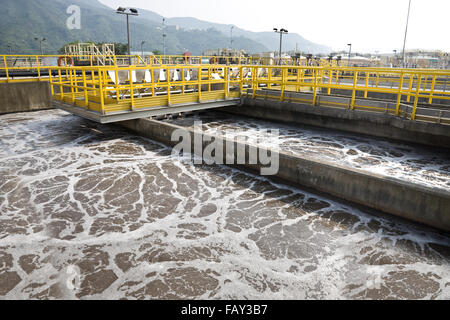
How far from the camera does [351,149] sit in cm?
927

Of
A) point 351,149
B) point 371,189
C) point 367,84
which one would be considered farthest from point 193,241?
point 367,84

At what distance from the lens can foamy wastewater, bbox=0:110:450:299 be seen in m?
→ 4.09

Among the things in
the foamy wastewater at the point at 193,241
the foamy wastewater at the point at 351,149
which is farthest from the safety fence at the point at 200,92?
the foamy wastewater at the point at 193,241

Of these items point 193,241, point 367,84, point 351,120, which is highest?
point 367,84

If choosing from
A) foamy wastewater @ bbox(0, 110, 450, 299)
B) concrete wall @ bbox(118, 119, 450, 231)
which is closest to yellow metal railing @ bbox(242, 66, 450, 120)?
concrete wall @ bbox(118, 119, 450, 231)

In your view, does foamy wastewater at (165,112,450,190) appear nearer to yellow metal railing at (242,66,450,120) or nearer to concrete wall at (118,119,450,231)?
yellow metal railing at (242,66,450,120)

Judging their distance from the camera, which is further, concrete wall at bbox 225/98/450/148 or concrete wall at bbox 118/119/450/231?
concrete wall at bbox 225/98/450/148

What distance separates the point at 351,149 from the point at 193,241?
5940mm

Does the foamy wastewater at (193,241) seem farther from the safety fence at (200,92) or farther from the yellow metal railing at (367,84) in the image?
the yellow metal railing at (367,84)

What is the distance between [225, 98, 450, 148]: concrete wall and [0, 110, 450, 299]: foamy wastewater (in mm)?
4191

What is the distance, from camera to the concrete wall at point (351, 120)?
349 inches

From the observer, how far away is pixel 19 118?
13078 mm

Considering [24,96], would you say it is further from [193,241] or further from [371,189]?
[371,189]

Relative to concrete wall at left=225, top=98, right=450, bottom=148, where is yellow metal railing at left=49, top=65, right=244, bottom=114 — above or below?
above
